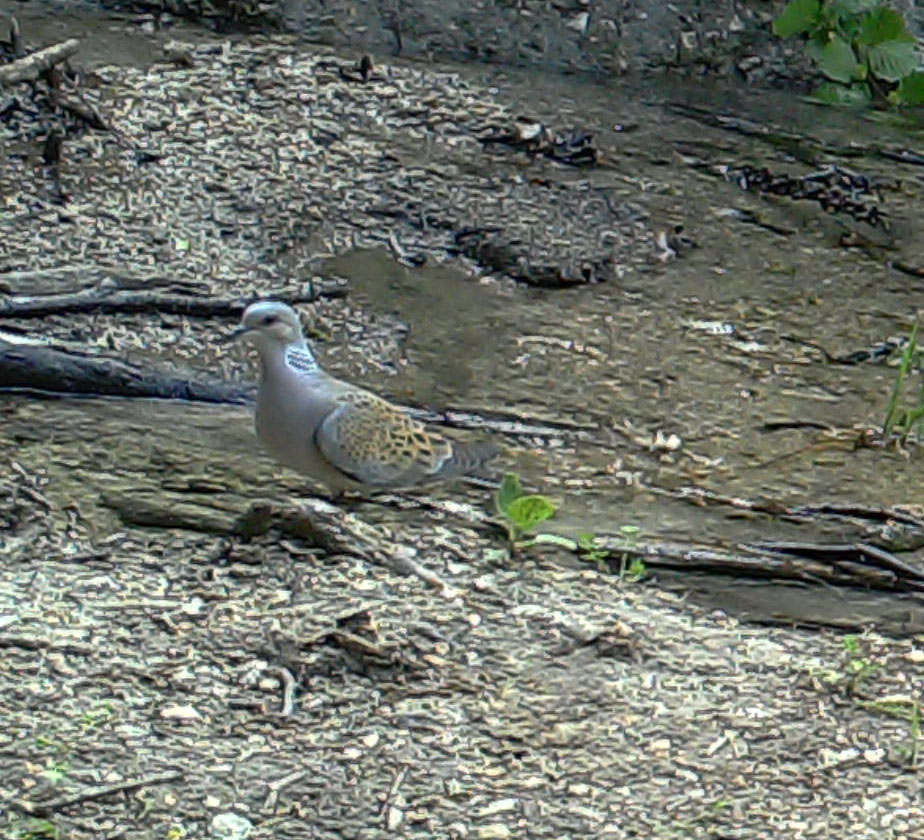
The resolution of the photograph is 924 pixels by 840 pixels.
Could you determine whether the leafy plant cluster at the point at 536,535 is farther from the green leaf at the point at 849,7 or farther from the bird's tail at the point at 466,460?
the green leaf at the point at 849,7

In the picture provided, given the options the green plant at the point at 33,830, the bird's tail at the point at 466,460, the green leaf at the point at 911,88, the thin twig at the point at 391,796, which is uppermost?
the green leaf at the point at 911,88

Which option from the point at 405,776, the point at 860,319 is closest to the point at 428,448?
the point at 405,776

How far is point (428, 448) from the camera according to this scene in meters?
4.83

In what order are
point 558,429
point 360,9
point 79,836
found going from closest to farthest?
point 79,836
point 558,429
point 360,9

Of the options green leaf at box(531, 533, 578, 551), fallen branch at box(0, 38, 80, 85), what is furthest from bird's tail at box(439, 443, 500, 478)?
fallen branch at box(0, 38, 80, 85)

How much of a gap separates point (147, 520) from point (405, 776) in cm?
122

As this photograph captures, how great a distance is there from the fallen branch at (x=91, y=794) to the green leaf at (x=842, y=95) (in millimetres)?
5907

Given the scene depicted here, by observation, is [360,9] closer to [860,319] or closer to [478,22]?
[478,22]

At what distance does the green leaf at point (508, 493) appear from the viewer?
4.62 metres

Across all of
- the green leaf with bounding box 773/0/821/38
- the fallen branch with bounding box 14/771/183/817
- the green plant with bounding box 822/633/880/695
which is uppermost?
the green leaf with bounding box 773/0/821/38

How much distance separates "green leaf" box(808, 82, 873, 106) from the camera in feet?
28.8

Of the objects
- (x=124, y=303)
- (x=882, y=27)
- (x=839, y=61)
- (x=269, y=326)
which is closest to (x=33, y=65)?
(x=124, y=303)

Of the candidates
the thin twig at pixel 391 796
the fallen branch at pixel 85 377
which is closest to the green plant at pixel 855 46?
the fallen branch at pixel 85 377

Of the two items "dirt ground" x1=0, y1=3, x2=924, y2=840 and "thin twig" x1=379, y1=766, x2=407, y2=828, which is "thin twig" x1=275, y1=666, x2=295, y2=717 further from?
"thin twig" x1=379, y1=766, x2=407, y2=828
